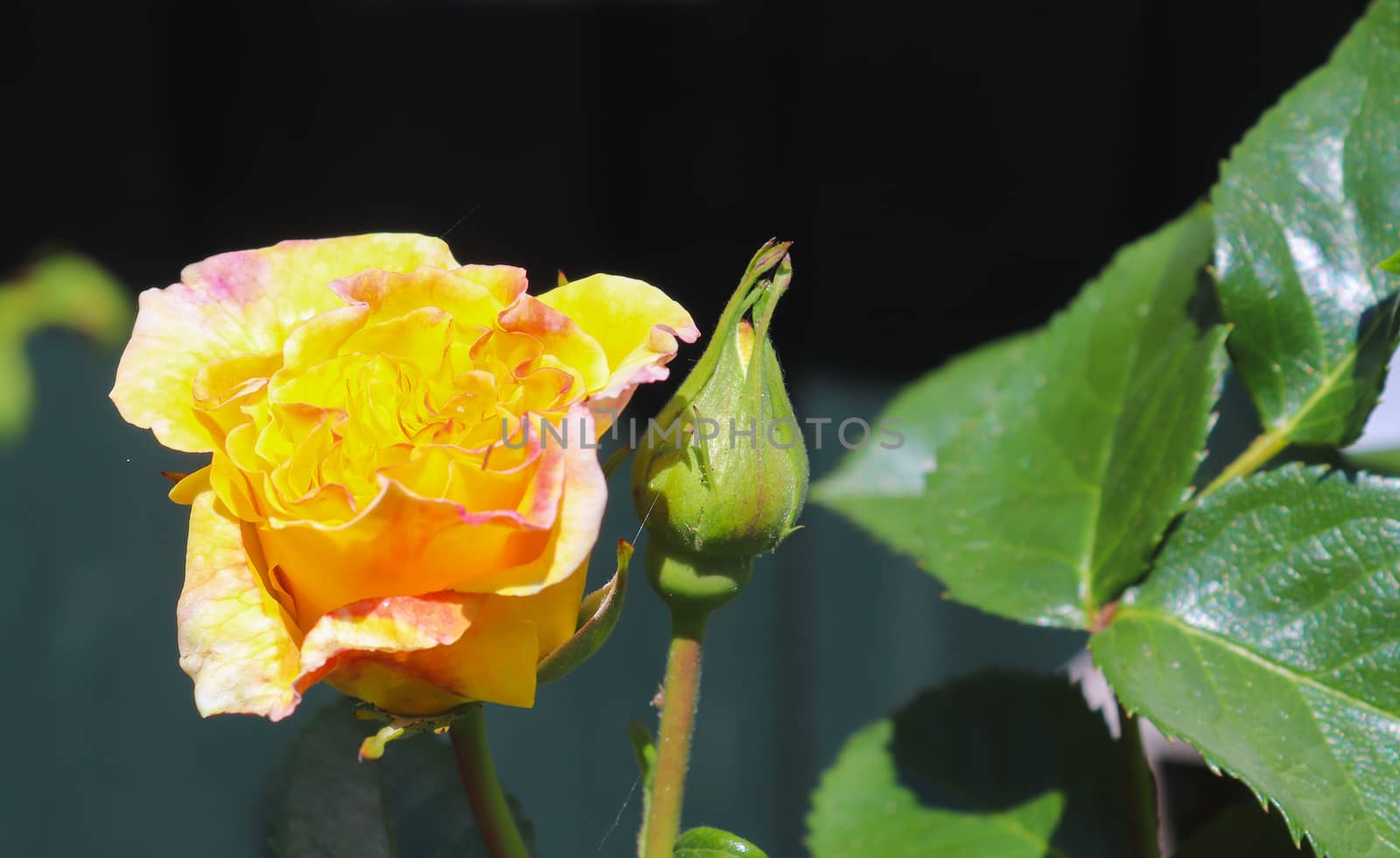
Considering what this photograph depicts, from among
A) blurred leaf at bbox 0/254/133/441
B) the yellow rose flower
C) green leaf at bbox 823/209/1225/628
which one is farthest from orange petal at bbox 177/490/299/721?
blurred leaf at bbox 0/254/133/441

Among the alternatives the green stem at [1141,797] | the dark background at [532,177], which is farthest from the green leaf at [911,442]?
the dark background at [532,177]

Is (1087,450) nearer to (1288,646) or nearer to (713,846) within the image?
(1288,646)

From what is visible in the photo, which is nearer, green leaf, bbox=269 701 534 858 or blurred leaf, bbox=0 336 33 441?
green leaf, bbox=269 701 534 858

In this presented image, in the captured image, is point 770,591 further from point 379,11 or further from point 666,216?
point 379,11

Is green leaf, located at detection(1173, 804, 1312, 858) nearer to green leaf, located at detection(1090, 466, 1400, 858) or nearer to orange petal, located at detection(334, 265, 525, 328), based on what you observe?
green leaf, located at detection(1090, 466, 1400, 858)

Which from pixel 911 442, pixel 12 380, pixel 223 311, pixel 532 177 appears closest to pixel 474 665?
pixel 223 311

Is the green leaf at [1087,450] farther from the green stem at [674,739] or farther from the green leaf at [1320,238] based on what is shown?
the green stem at [674,739]
